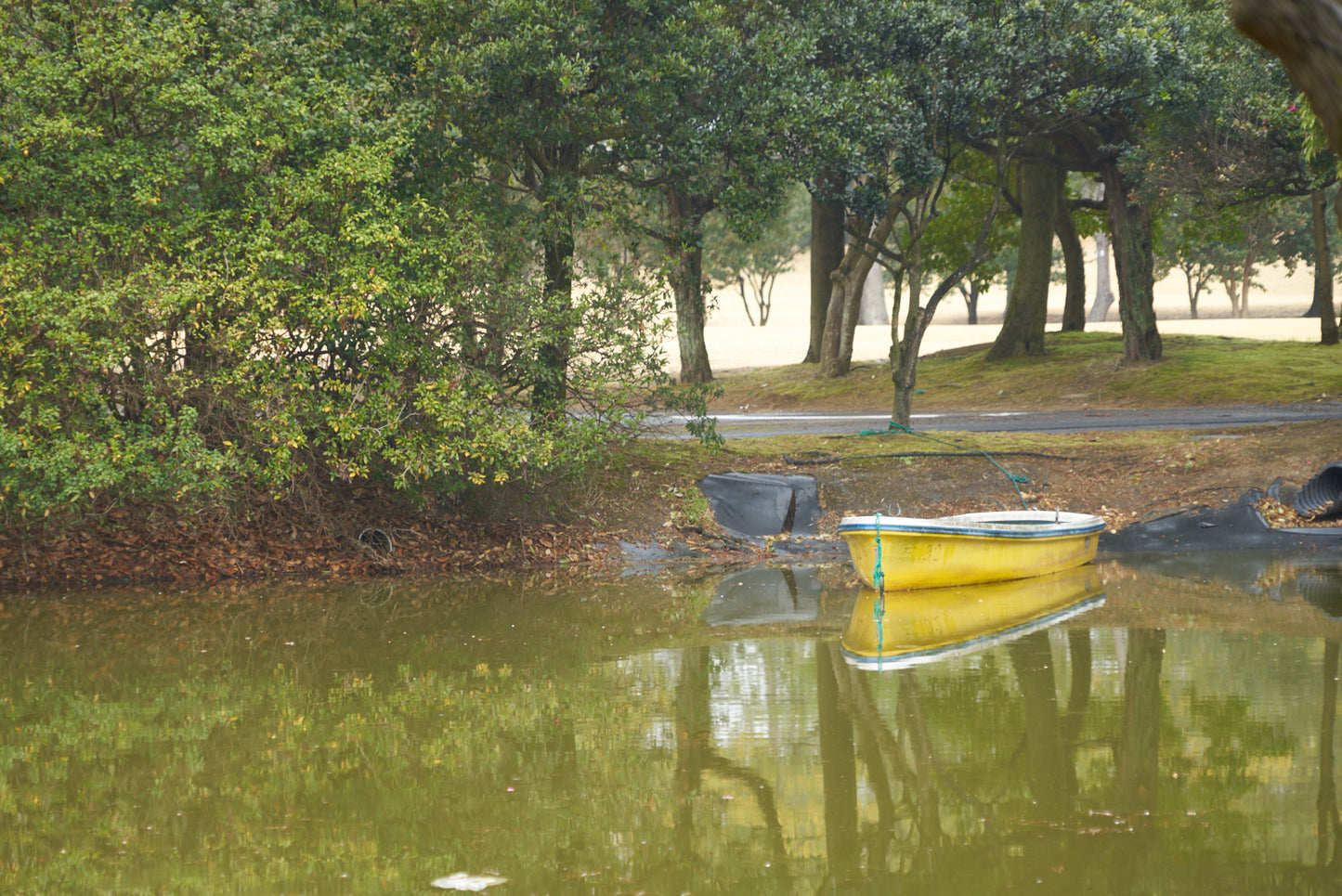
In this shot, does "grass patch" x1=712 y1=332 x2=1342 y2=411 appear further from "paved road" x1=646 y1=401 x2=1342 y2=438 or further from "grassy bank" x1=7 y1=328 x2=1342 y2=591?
"grassy bank" x1=7 y1=328 x2=1342 y2=591

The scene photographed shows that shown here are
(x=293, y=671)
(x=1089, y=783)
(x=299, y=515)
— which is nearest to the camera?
(x=1089, y=783)

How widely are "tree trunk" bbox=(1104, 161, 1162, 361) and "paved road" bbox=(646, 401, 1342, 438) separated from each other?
435cm

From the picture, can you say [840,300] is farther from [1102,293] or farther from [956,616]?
[1102,293]

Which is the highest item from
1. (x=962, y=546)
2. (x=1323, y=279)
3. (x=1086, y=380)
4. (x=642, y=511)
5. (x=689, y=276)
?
(x=1323, y=279)

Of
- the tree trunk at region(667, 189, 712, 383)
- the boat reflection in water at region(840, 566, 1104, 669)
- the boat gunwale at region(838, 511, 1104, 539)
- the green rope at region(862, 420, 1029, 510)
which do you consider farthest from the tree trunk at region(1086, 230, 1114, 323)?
the boat reflection in water at region(840, 566, 1104, 669)

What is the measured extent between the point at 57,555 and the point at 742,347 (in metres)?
49.1

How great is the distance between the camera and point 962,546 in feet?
44.0

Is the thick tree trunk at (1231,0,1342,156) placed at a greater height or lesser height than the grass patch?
greater

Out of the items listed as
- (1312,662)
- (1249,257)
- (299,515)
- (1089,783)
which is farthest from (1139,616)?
(1249,257)

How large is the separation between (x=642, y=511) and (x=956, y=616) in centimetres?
577

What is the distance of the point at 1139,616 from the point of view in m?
11.8

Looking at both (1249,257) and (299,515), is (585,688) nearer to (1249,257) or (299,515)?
(299,515)

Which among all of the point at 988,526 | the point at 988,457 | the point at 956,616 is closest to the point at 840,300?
the point at 988,457

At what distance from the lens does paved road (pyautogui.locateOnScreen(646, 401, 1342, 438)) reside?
21688 mm
